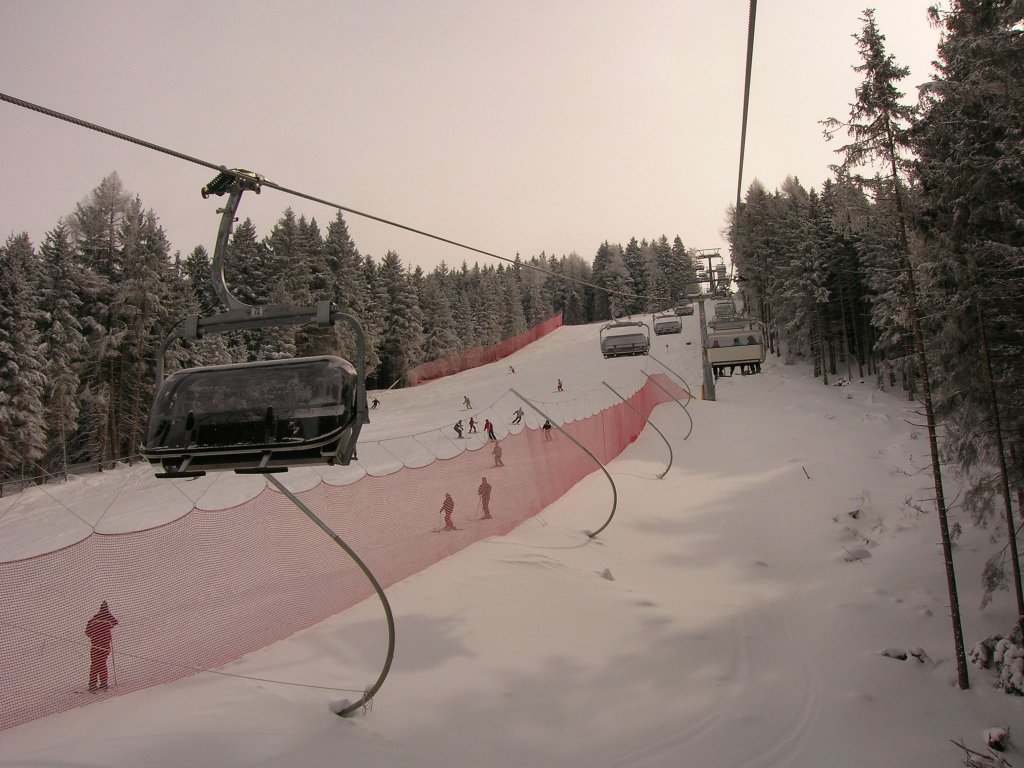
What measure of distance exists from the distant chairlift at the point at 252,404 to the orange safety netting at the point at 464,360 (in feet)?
155

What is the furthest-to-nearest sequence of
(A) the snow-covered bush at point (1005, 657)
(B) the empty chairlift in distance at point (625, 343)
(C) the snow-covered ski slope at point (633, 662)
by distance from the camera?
(B) the empty chairlift in distance at point (625, 343) < (A) the snow-covered bush at point (1005, 657) < (C) the snow-covered ski slope at point (633, 662)

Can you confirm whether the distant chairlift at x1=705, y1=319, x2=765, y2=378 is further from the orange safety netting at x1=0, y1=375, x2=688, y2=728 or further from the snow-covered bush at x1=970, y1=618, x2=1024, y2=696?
the orange safety netting at x1=0, y1=375, x2=688, y2=728

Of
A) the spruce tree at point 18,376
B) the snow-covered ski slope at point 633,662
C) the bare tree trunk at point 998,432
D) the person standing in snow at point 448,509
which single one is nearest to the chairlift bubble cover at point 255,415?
the snow-covered ski slope at point 633,662

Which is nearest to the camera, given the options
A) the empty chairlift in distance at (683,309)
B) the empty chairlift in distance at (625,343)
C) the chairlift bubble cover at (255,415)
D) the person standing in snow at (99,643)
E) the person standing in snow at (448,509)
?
the chairlift bubble cover at (255,415)

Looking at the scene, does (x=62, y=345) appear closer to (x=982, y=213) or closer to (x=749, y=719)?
(x=749, y=719)

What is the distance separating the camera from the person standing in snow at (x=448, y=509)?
1154 cm

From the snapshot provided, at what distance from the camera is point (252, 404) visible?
5.37 m

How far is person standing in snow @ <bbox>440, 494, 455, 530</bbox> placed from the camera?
11.5 metres

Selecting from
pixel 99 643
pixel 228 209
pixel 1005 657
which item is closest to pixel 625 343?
pixel 1005 657

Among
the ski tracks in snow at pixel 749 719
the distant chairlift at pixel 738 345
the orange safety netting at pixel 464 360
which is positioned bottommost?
the ski tracks in snow at pixel 749 719

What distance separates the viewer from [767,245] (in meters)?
60.0

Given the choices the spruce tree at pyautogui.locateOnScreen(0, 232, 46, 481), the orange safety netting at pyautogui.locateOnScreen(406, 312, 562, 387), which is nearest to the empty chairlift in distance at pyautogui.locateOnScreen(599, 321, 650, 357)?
the orange safety netting at pyautogui.locateOnScreen(406, 312, 562, 387)

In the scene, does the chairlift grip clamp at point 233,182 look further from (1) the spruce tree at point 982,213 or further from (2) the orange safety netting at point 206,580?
(1) the spruce tree at point 982,213

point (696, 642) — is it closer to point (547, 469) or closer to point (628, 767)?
point (628, 767)
